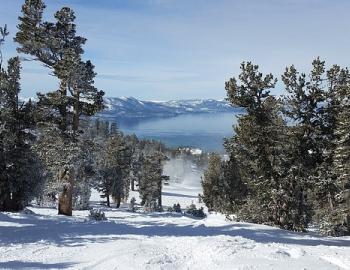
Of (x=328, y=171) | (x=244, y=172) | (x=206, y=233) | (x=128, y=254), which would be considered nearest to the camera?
(x=128, y=254)

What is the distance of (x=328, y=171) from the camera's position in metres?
26.8

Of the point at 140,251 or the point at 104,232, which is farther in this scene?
the point at 104,232

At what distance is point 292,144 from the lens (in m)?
27.7

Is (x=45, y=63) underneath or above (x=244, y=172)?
above

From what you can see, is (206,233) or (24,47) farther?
(24,47)

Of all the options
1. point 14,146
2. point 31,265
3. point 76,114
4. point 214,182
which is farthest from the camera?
point 214,182

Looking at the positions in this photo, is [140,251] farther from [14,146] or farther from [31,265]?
[14,146]

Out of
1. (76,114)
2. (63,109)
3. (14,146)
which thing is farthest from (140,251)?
(14,146)

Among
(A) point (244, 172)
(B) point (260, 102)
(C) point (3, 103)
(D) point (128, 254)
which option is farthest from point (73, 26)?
(D) point (128, 254)

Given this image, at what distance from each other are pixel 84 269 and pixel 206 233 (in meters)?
8.17

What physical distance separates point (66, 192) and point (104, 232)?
9.15m

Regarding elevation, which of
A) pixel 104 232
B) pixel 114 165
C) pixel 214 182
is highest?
pixel 114 165

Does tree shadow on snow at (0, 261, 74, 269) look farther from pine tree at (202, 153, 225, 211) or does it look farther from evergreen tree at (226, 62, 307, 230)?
pine tree at (202, 153, 225, 211)

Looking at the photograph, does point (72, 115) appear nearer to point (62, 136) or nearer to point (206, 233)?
point (62, 136)
